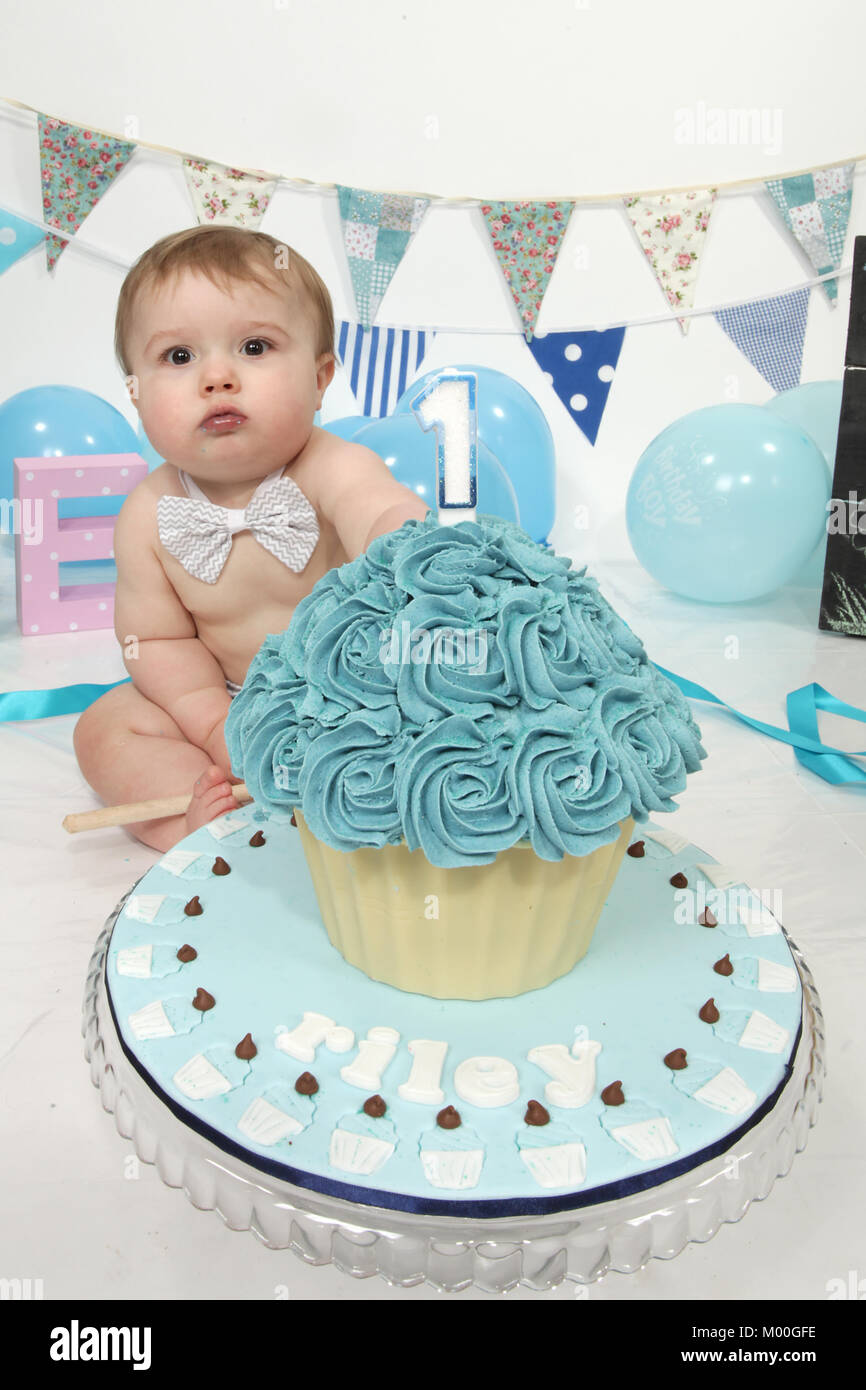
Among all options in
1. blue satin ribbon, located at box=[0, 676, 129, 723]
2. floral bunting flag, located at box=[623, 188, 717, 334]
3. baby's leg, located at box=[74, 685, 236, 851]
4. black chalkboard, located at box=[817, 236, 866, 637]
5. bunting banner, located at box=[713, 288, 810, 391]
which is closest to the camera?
baby's leg, located at box=[74, 685, 236, 851]

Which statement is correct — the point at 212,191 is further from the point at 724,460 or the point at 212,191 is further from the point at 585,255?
the point at 724,460

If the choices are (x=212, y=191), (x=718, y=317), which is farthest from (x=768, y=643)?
(x=212, y=191)

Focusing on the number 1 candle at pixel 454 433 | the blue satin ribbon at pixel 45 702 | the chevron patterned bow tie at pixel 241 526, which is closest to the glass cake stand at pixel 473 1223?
the number 1 candle at pixel 454 433

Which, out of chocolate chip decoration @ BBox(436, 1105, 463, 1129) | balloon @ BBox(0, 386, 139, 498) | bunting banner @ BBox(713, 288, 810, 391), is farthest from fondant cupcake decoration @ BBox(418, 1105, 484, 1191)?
bunting banner @ BBox(713, 288, 810, 391)

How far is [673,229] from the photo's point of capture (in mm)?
3146

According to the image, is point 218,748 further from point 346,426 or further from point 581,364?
point 581,364

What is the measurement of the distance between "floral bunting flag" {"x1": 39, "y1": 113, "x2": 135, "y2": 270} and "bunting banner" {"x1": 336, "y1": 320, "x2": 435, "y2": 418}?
0.70m

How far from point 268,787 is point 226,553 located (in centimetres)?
71

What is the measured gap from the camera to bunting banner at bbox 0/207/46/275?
3041mm

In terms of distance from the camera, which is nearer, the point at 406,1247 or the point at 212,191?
the point at 406,1247

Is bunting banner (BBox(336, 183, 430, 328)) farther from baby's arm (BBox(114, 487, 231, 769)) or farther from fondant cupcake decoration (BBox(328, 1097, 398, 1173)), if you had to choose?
fondant cupcake decoration (BBox(328, 1097, 398, 1173))

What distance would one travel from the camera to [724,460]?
249cm

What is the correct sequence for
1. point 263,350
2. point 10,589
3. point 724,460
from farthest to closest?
point 10,589 → point 724,460 → point 263,350

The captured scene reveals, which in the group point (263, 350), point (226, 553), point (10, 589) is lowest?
point (10, 589)
